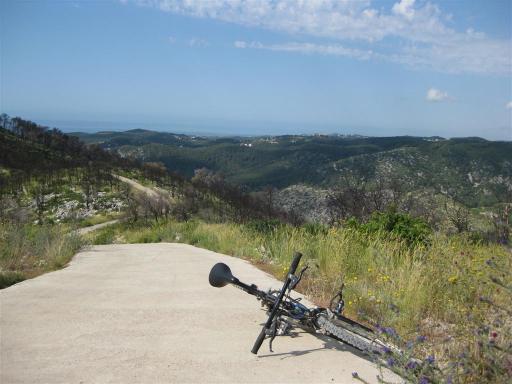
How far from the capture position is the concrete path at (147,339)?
12.8ft

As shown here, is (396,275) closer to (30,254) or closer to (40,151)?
(30,254)

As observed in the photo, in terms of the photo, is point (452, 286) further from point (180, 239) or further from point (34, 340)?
point (180, 239)

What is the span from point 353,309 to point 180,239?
10.2 meters

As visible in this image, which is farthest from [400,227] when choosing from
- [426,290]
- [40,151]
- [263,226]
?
[40,151]

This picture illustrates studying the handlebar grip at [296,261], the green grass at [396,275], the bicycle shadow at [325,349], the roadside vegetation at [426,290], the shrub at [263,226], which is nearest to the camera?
the roadside vegetation at [426,290]

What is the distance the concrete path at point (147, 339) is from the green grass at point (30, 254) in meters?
0.49

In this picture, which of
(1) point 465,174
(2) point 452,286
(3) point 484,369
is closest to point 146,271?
(2) point 452,286

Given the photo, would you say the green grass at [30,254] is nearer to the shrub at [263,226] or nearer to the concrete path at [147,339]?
the concrete path at [147,339]

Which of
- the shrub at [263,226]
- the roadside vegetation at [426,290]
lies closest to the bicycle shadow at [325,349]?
the roadside vegetation at [426,290]

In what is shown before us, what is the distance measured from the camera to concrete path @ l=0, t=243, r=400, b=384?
12.8 ft

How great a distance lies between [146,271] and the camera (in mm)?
8375

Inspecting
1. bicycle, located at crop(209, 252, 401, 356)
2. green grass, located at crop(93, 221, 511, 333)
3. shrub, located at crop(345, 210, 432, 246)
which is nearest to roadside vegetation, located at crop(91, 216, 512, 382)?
green grass, located at crop(93, 221, 511, 333)

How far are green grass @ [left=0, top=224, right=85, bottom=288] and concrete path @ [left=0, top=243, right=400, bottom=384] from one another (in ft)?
1.62

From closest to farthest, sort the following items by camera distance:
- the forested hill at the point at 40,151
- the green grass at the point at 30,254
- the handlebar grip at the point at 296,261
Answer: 1. the handlebar grip at the point at 296,261
2. the green grass at the point at 30,254
3. the forested hill at the point at 40,151
